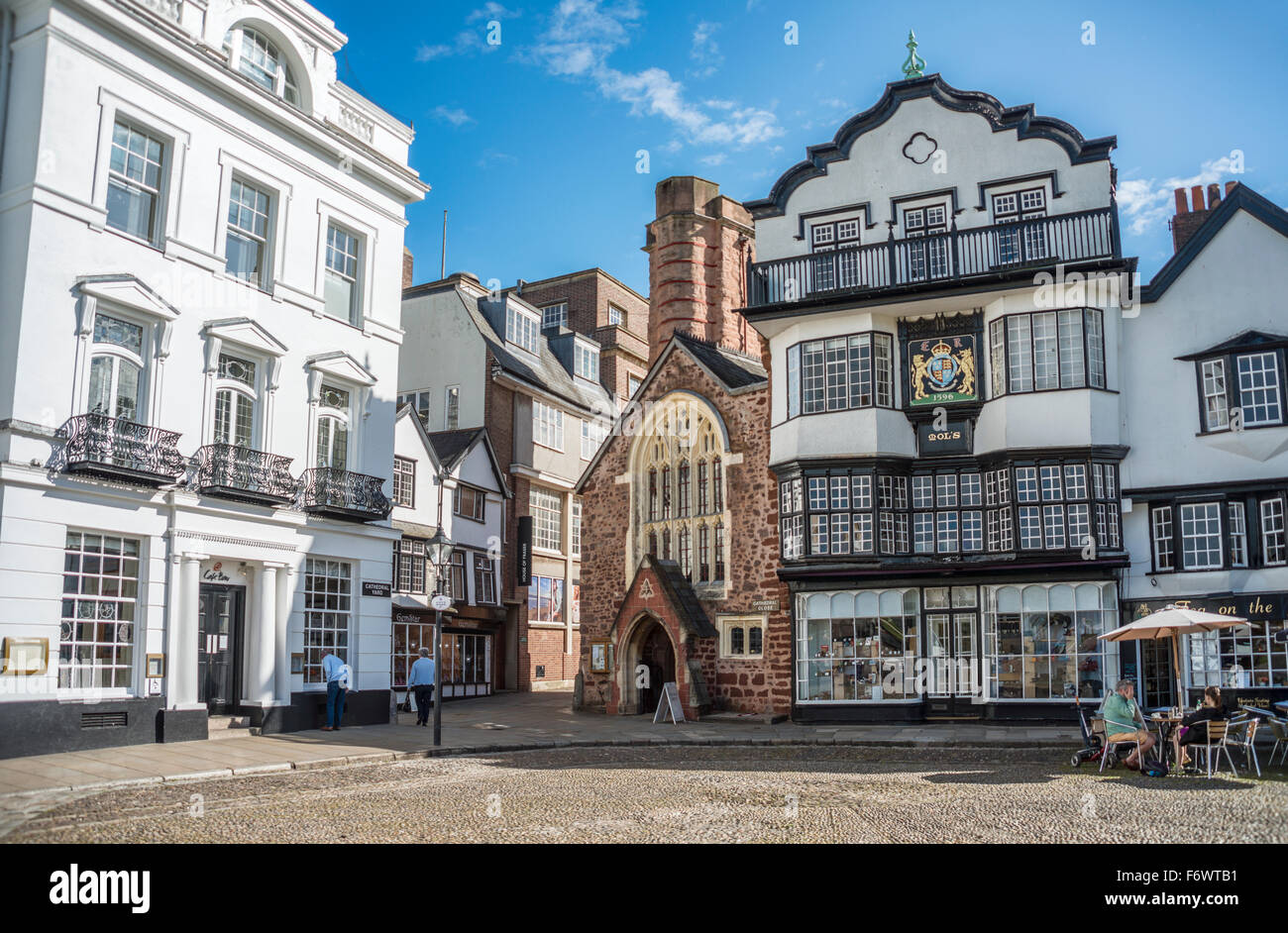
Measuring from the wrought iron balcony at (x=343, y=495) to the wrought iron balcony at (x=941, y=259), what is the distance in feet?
33.3

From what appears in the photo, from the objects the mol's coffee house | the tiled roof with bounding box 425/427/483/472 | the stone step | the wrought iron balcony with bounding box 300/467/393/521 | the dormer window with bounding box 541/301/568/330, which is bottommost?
the stone step

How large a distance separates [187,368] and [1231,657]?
20937 millimetres

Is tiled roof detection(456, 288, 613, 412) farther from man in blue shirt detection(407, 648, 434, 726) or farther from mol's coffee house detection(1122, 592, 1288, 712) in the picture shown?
mol's coffee house detection(1122, 592, 1288, 712)

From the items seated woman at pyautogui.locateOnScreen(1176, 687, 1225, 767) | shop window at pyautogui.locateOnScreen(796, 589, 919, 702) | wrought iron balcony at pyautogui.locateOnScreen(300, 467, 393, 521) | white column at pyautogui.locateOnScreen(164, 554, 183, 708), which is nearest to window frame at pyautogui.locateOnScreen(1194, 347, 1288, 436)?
shop window at pyautogui.locateOnScreen(796, 589, 919, 702)

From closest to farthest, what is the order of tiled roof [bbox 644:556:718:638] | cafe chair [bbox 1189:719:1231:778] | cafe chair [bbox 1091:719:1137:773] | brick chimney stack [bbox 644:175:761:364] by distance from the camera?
cafe chair [bbox 1189:719:1231:778] → cafe chair [bbox 1091:719:1137:773] → tiled roof [bbox 644:556:718:638] → brick chimney stack [bbox 644:175:761:364]

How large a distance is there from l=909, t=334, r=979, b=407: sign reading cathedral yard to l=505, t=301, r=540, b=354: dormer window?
17779mm

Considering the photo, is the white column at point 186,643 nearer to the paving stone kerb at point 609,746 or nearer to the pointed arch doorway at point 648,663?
the paving stone kerb at point 609,746

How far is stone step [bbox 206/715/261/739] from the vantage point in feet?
61.8

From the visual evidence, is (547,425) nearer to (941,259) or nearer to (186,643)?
(941,259)

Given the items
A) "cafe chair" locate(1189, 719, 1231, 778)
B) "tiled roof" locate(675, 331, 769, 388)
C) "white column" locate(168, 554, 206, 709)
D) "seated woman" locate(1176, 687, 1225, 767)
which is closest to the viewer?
"cafe chair" locate(1189, 719, 1231, 778)

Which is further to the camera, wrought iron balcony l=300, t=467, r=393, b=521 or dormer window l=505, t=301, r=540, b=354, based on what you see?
dormer window l=505, t=301, r=540, b=354

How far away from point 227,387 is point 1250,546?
67.3ft

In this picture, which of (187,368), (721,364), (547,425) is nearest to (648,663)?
(721,364)

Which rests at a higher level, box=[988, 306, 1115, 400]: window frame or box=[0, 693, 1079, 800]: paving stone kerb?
box=[988, 306, 1115, 400]: window frame
